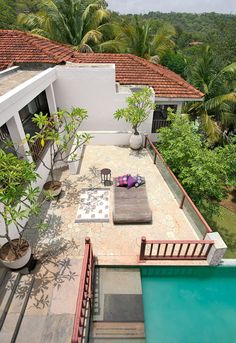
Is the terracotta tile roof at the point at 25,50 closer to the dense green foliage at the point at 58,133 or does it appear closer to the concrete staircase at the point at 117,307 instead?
the dense green foliage at the point at 58,133

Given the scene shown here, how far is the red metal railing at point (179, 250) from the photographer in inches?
267

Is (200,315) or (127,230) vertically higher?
(127,230)

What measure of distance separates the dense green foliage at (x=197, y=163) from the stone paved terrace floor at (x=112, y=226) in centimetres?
115

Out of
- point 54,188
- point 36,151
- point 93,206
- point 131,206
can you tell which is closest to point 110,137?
point 36,151

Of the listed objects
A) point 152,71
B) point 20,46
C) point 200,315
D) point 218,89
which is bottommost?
point 200,315

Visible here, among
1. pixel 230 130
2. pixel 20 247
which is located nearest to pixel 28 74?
pixel 20 247

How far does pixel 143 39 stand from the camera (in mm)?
19078

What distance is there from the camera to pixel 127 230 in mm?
8086

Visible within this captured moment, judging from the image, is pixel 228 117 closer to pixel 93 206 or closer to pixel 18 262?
pixel 93 206

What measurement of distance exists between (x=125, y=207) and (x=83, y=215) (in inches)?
69.8

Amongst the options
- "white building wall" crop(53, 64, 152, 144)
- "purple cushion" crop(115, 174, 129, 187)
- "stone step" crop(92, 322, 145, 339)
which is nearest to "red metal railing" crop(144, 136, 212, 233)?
"purple cushion" crop(115, 174, 129, 187)

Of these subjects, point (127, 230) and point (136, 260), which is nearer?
point (136, 260)

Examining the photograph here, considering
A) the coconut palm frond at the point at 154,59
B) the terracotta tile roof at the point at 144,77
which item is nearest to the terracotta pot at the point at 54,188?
the terracotta tile roof at the point at 144,77

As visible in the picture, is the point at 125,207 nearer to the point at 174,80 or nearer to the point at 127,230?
the point at 127,230
